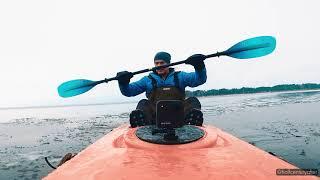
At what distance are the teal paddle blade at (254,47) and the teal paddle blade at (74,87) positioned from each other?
254 centimetres

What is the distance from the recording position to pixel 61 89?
5641 millimetres

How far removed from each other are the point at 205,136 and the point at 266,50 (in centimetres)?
194

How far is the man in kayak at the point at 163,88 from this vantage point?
5.31 meters

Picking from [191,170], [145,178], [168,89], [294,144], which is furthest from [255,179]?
[294,144]

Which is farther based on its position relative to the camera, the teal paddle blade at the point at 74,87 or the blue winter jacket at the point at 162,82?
the teal paddle blade at the point at 74,87

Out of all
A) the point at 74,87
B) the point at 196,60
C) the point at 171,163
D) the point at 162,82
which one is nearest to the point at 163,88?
the point at 162,82

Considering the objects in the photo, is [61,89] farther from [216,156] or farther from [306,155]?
[306,155]

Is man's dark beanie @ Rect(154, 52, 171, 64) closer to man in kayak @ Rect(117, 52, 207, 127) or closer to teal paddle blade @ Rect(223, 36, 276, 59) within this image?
man in kayak @ Rect(117, 52, 207, 127)

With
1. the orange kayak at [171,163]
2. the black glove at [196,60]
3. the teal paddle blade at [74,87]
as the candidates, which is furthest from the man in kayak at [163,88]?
the orange kayak at [171,163]

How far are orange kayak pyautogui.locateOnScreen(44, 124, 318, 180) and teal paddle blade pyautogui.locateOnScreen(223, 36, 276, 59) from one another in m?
1.68

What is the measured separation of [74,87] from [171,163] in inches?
127

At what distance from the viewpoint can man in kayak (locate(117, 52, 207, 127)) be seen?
5312 mm

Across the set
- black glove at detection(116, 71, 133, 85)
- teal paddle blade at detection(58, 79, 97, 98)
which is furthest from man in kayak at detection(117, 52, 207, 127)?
teal paddle blade at detection(58, 79, 97, 98)

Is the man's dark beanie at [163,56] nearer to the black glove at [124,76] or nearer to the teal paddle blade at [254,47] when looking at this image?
the black glove at [124,76]
